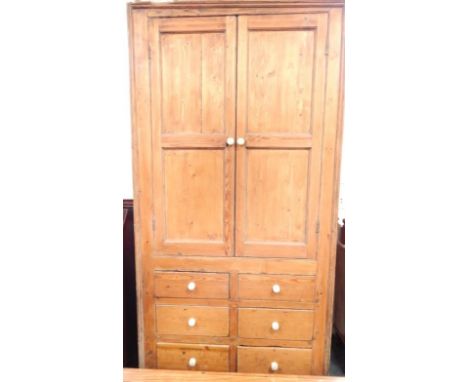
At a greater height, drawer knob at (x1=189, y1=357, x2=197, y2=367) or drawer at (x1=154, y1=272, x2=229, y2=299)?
drawer at (x1=154, y1=272, x2=229, y2=299)

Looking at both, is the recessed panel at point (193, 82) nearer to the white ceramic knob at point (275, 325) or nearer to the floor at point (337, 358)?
the white ceramic knob at point (275, 325)

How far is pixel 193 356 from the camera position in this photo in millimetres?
1312

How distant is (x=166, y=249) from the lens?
4.21ft

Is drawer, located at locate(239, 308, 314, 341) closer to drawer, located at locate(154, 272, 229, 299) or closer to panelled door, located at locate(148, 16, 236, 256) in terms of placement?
drawer, located at locate(154, 272, 229, 299)

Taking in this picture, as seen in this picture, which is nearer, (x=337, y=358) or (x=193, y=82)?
(x=193, y=82)

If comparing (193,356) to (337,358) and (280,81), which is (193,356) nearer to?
(337,358)

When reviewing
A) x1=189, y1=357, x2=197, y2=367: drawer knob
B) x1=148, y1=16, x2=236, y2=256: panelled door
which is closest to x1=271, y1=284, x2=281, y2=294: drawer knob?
x1=148, y1=16, x2=236, y2=256: panelled door

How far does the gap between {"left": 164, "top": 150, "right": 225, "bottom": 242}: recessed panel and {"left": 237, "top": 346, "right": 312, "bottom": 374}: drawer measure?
53cm

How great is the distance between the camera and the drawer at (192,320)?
1294 millimetres

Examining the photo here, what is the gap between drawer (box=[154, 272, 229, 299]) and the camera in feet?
4.20

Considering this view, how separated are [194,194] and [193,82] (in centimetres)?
46

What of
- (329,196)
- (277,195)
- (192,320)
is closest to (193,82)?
(277,195)
